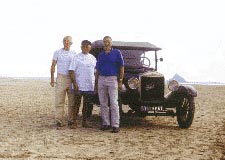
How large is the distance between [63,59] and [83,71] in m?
0.52

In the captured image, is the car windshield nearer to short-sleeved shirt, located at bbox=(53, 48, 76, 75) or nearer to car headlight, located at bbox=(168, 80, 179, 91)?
car headlight, located at bbox=(168, 80, 179, 91)

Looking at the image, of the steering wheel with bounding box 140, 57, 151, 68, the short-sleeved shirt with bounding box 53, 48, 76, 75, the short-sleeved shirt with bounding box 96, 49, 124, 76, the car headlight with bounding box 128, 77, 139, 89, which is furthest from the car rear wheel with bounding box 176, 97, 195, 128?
the short-sleeved shirt with bounding box 53, 48, 76, 75

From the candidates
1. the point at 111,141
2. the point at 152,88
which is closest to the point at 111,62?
the point at 152,88

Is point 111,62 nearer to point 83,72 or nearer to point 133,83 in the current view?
point 83,72

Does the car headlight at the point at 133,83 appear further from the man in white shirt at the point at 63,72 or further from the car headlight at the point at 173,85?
the man in white shirt at the point at 63,72

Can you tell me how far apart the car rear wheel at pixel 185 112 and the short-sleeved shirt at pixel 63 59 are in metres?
2.89

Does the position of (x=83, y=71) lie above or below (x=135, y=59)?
below

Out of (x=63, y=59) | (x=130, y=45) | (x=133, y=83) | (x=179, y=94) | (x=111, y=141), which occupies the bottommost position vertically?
(x=111, y=141)

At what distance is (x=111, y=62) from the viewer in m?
8.63

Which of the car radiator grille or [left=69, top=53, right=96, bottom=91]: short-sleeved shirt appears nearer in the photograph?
[left=69, top=53, right=96, bottom=91]: short-sleeved shirt

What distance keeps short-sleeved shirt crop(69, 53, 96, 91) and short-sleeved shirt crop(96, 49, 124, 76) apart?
1.12ft

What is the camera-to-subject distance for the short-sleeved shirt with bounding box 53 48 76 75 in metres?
9.02

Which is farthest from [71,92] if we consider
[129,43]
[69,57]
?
[129,43]

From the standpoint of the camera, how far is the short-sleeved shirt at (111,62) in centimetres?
862
